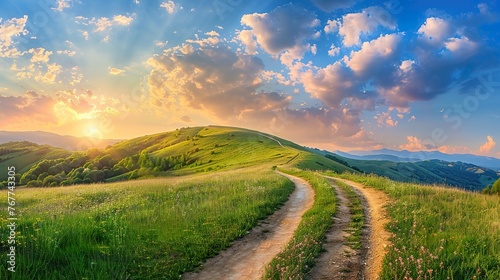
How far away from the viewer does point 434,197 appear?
1716cm

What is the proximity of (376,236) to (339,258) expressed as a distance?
2813mm

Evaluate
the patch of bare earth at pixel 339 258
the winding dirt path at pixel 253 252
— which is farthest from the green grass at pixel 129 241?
the patch of bare earth at pixel 339 258

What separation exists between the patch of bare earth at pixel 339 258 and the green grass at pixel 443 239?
34.1 inches

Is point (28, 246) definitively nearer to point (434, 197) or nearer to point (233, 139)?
point (434, 197)

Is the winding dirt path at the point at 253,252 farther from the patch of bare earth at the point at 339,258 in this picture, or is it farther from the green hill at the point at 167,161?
the green hill at the point at 167,161

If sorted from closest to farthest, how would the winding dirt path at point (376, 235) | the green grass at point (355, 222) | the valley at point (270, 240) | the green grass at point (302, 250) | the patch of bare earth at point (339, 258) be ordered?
the green grass at point (302, 250) < the valley at point (270, 240) < the patch of bare earth at point (339, 258) < the winding dirt path at point (376, 235) < the green grass at point (355, 222)

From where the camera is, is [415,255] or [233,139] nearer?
[415,255]

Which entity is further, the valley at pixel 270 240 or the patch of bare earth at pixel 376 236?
the patch of bare earth at pixel 376 236

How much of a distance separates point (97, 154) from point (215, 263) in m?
168

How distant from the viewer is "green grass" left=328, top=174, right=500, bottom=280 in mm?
7480

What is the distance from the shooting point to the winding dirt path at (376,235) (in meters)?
8.26

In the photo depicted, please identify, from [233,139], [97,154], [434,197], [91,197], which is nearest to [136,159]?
[97,154]

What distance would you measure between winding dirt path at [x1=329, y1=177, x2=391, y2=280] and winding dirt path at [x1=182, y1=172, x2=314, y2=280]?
114 inches

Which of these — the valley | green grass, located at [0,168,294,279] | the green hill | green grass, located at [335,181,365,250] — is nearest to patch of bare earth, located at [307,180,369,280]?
the valley
